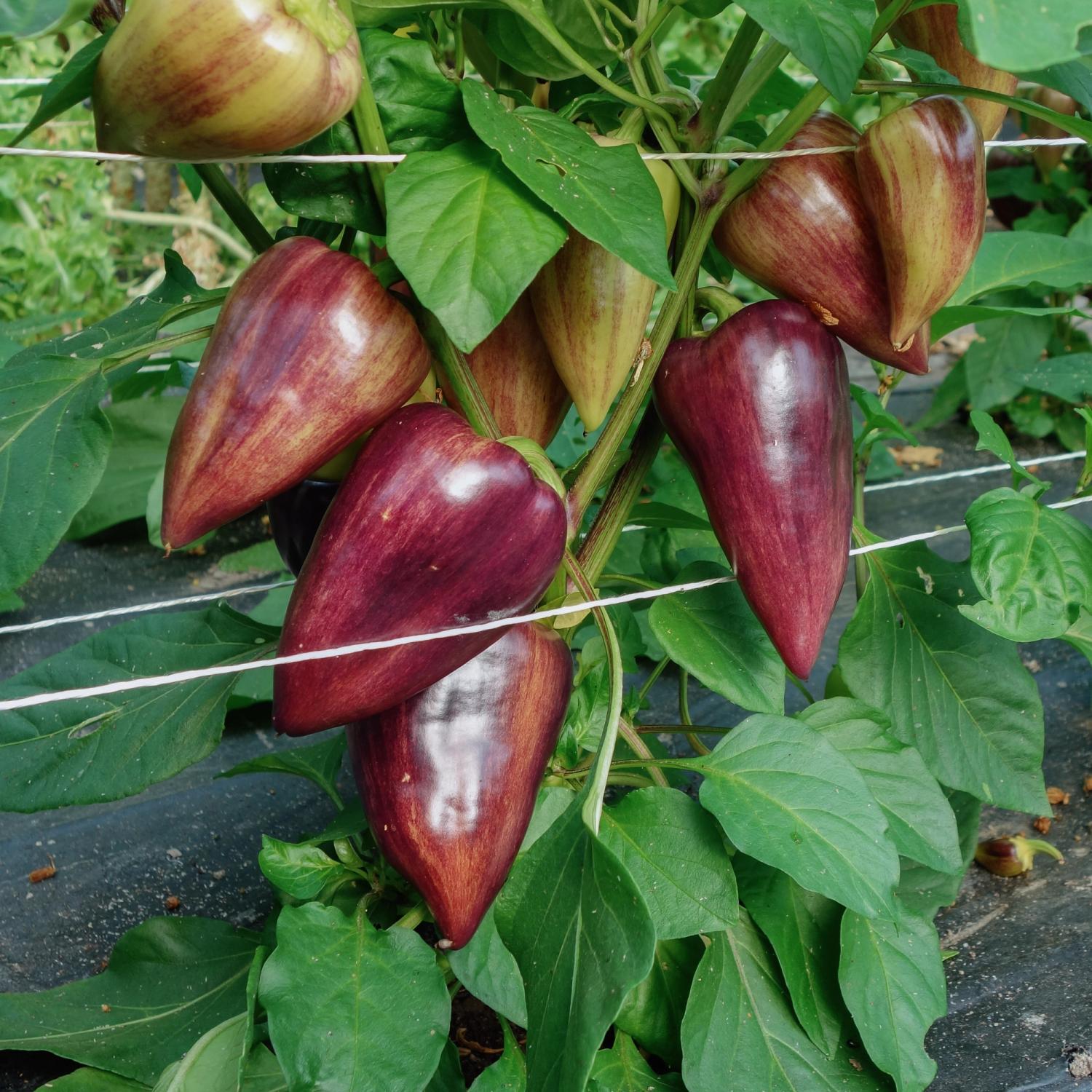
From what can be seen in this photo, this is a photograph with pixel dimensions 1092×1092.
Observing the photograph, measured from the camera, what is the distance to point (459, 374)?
1.72ft

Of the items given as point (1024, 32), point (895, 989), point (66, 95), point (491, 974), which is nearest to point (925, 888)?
point (895, 989)

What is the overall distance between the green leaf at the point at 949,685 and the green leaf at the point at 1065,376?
250 mm

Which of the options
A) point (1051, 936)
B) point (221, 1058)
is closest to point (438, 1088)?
point (221, 1058)

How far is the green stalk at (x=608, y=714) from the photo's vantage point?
0.51 meters

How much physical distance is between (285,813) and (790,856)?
0.49 m

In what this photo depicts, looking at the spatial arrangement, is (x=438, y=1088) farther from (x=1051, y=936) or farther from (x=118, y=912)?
(x=1051, y=936)

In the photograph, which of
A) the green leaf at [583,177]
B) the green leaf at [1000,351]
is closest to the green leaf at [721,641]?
the green leaf at [583,177]

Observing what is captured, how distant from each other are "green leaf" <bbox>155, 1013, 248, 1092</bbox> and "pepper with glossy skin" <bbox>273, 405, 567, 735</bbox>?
0.21m

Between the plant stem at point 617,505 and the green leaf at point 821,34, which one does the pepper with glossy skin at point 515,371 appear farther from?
the green leaf at point 821,34

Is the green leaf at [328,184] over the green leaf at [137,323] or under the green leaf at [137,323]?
over

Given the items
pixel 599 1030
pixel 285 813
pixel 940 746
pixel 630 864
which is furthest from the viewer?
pixel 285 813

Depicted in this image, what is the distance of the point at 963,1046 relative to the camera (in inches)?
28.0

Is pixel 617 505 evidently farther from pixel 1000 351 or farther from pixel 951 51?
pixel 1000 351

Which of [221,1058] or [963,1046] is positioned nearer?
[221,1058]
